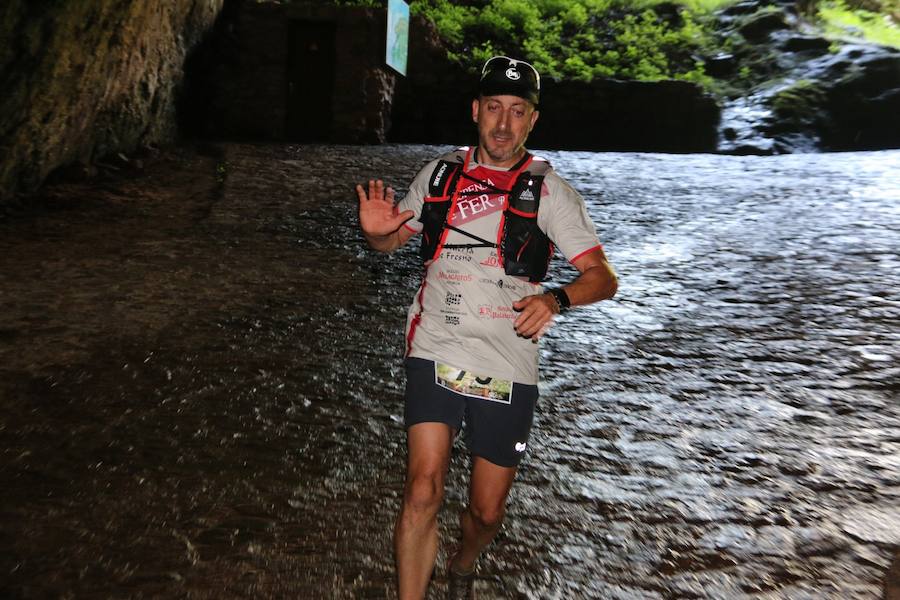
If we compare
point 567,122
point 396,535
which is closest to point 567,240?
point 396,535

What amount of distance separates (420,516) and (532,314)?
0.81 m

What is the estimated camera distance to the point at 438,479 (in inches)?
110

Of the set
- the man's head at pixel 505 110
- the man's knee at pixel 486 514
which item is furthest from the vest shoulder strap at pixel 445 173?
the man's knee at pixel 486 514

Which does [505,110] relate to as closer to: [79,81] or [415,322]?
[415,322]

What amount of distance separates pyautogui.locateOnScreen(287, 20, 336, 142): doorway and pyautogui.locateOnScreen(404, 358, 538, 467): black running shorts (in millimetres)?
13557

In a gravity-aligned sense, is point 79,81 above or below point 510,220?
above

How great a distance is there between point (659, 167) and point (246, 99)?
26.6 ft

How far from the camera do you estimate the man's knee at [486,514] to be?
3.02m

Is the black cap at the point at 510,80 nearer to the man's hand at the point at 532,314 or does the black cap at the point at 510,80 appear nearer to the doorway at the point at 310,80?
the man's hand at the point at 532,314

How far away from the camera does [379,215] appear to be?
123 inches

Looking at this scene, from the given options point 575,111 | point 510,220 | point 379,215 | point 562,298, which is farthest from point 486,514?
point 575,111

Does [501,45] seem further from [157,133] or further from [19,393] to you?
[19,393]

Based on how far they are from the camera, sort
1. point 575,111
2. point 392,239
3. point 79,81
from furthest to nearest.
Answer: point 575,111 < point 79,81 < point 392,239

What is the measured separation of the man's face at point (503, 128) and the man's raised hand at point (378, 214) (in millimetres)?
404
